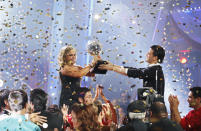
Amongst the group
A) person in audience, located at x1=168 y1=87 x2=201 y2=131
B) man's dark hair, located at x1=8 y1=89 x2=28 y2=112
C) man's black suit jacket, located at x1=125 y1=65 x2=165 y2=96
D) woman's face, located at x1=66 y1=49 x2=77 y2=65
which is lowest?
person in audience, located at x1=168 y1=87 x2=201 y2=131

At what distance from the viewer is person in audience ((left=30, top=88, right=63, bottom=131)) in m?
2.90

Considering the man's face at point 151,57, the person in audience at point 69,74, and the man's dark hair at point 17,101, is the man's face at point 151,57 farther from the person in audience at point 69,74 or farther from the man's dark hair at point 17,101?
the man's dark hair at point 17,101

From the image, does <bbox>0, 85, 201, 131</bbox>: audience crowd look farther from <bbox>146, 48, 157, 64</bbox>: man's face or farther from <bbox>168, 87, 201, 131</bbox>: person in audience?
<bbox>146, 48, 157, 64</bbox>: man's face

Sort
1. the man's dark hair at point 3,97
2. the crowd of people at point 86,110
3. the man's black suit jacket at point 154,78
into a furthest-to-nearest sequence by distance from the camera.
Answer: the man's black suit jacket at point 154,78 → the man's dark hair at point 3,97 → the crowd of people at point 86,110

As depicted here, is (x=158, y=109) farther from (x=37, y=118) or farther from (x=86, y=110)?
(x=37, y=118)

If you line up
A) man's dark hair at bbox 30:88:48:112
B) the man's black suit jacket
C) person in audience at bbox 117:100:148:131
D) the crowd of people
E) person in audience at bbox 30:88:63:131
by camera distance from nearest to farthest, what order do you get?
person in audience at bbox 117:100:148:131
the crowd of people
person in audience at bbox 30:88:63:131
man's dark hair at bbox 30:88:48:112
the man's black suit jacket

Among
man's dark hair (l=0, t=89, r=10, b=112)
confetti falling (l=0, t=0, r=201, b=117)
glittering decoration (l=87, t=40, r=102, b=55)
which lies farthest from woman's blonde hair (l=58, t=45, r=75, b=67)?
confetti falling (l=0, t=0, r=201, b=117)

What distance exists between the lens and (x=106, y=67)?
419 cm

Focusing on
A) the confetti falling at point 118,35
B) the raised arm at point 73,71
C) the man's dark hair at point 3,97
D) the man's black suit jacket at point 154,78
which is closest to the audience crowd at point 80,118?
the man's dark hair at point 3,97

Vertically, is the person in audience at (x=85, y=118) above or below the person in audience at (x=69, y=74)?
below

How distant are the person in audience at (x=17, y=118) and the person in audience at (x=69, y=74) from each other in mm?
1194

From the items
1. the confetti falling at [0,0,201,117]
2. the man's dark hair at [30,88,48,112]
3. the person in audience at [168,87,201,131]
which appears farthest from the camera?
the confetti falling at [0,0,201,117]

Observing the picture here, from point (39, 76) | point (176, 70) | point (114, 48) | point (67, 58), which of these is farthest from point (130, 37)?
point (67, 58)

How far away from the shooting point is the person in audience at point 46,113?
2.90 metres
